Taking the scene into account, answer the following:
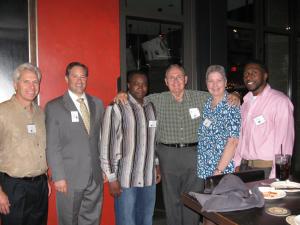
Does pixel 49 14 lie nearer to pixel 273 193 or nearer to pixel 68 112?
pixel 68 112

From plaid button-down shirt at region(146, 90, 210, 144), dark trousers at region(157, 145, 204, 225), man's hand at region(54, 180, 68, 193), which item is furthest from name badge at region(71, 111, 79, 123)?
dark trousers at region(157, 145, 204, 225)

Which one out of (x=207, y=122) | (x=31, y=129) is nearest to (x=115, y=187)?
(x=31, y=129)

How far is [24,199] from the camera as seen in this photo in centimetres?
240

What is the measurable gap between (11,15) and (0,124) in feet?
3.64

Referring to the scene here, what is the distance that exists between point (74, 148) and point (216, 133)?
1.28 meters

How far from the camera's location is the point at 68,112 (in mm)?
2645

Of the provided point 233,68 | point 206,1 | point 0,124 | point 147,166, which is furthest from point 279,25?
point 0,124

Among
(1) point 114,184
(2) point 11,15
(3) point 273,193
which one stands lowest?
(1) point 114,184

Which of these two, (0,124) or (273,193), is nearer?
(273,193)

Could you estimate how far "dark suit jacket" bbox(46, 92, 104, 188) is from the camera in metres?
2.55

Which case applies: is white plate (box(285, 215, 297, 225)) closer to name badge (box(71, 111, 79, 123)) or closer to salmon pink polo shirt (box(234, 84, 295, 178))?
salmon pink polo shirt (box(234, 84, 295, 178))

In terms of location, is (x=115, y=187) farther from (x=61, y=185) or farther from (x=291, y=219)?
(x=291, y=219)

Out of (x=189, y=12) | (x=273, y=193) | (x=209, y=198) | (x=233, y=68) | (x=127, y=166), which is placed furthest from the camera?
(x=233, y=68)

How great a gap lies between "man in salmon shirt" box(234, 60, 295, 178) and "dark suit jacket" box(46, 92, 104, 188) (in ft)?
4.72
